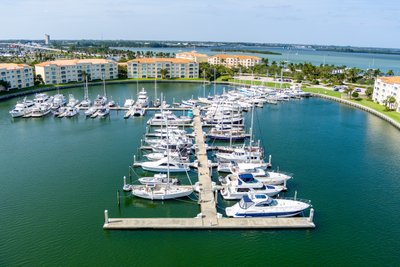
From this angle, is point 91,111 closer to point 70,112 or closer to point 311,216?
point 70,112

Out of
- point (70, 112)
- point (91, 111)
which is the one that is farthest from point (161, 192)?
point (70, 112)

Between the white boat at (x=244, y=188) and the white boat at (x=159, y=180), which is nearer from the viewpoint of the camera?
the white boat at (x=244, y=188)

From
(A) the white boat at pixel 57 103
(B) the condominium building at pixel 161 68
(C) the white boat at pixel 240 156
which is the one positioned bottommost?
(C) the white boat at pixel 240 156

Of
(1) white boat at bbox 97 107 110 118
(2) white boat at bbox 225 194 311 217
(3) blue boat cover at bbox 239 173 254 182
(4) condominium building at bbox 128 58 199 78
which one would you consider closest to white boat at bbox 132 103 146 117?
(1) white boat at bbox 97 107 110 118

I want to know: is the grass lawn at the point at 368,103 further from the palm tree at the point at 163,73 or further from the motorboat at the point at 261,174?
the palm tree at the point at 163,73

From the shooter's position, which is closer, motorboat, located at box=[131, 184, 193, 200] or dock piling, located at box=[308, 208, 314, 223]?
dock piling, located at box=[308, 208, 314, 223]

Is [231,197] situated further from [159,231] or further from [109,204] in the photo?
[109,204]

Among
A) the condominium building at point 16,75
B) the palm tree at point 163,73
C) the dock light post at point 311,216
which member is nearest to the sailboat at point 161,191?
the dock light post at point 311,216

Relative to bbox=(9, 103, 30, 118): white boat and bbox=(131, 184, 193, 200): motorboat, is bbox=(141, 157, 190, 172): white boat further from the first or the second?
bbox=(9, 103, 30, 118): white boat
